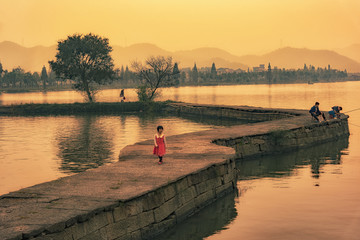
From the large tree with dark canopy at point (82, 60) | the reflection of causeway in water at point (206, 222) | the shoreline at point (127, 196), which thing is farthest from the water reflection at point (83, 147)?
the large tree with dark canopy at point (82, 60)

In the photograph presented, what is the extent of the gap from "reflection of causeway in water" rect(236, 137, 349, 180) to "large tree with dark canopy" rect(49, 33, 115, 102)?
4646 cm

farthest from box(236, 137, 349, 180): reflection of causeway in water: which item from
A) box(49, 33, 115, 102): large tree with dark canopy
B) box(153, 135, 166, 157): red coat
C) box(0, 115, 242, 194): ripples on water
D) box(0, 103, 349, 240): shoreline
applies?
box(49, 33, 115, 102): large tree with dark canopy

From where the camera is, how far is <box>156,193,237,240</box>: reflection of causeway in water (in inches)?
523

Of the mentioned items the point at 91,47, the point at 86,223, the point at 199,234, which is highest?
the point at 91,47

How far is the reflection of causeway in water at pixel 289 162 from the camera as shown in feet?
72.2

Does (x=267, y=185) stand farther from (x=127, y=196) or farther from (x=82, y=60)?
(x=82, y=60)

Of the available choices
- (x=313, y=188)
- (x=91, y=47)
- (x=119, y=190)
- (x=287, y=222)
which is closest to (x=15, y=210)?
(x=119, y=190)

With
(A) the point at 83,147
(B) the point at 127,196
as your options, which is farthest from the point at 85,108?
(B) the point at 127,196

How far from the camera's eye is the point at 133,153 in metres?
20.1

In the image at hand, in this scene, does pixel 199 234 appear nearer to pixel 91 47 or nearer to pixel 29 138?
pixel 29 138

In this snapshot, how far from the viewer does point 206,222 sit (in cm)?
1453

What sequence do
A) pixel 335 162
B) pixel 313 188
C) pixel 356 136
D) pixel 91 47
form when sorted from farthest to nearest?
pixel 91 47 → pixel 356 136 → pixel 335 162 → pixel 313 188

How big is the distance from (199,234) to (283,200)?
4248 millimetres

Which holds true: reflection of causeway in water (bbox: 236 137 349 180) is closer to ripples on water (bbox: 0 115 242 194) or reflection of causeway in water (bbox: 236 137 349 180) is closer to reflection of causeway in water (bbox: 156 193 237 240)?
reflection of causeway in water (bbox: 156 193 237 240)
